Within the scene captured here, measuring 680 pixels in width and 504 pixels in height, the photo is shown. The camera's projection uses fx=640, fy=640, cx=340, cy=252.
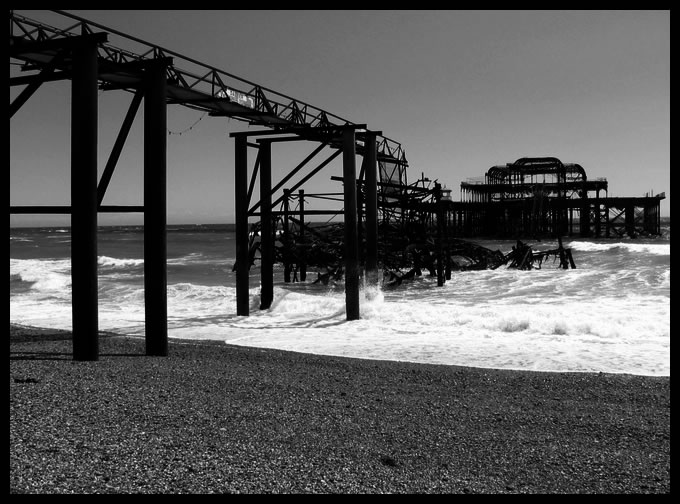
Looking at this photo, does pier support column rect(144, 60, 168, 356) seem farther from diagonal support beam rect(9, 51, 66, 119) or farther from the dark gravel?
diagonal support beam rect(9, 51, 66, 119)

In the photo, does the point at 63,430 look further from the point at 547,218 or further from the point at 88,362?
the point at 547,218

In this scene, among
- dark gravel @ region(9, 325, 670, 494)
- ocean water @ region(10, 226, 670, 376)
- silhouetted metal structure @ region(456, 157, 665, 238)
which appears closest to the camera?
dark gravel @ region(9, 325, 670, 494)

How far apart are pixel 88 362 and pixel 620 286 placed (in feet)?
64.7

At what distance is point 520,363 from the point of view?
907 centimetres

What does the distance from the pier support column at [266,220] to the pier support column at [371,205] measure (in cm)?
227

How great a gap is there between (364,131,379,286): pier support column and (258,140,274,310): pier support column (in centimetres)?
227

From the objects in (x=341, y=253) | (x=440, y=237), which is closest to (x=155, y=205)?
(x=440, y=237)

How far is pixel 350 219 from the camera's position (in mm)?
13305

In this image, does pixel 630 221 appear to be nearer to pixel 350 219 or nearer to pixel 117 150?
pixel 350 219

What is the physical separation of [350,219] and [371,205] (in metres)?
1.53

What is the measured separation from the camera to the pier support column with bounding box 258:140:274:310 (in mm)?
14945

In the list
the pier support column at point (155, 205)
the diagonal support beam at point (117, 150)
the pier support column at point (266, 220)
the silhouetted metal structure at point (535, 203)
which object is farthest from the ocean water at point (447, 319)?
the silhouetted metal structure at point (535, 203)

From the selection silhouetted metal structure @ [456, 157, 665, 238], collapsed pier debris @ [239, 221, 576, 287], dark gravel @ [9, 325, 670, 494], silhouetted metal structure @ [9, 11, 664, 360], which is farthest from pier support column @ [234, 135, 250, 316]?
silhouetted metal structure @ [456, 157, 665, 238]

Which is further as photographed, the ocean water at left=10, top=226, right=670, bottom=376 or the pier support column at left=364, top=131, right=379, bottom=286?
the pier support column at left=364, top=131, right=379, bottom=286
